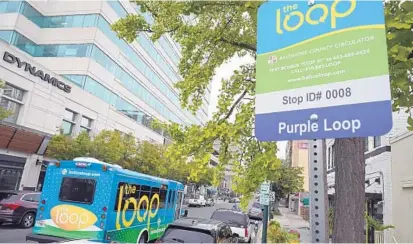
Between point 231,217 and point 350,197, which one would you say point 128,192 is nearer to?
point 231,217

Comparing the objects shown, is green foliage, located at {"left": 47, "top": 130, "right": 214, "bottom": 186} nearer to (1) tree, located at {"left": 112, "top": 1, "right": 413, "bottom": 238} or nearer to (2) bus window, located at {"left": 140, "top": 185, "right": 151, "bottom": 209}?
(2) bus window, located at {"left": 140, "top": 185, "right": 151, "bottom": 209}

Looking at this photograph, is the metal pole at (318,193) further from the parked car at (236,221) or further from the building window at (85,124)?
the building window at (85,124)

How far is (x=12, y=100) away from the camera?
24.3 m

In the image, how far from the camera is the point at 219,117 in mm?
7566

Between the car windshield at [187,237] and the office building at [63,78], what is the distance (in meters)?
18.9

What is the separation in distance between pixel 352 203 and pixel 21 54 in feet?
87.7

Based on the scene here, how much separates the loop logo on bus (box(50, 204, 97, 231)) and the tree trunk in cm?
902

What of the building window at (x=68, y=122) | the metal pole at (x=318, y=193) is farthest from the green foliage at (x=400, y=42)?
the building window at (x=68, y=122)

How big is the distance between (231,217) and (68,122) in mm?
19943

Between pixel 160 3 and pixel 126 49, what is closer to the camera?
pixel 160 3

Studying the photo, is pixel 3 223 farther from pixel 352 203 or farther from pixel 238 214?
pixel 352 203

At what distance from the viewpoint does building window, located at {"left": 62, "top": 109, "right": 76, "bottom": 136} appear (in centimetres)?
3006

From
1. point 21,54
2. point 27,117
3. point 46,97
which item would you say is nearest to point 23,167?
point 27,117

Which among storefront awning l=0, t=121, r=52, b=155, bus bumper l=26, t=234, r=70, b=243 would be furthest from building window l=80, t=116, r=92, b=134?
bus bumper l=26, t=234, r=70, b=243
